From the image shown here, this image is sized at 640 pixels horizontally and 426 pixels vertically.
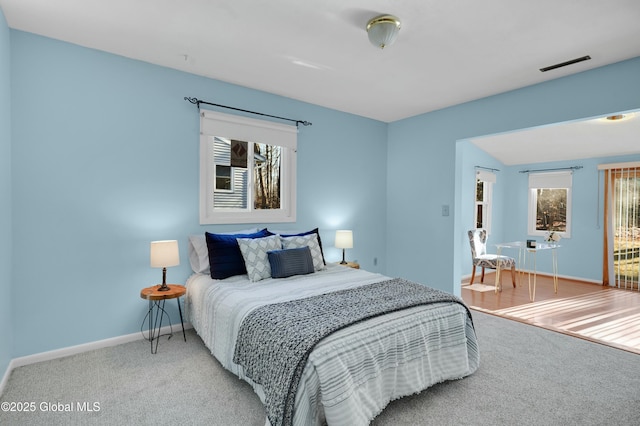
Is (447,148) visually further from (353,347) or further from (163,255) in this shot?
(163,255)

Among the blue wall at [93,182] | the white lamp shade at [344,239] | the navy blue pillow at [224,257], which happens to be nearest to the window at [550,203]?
the white lamp shade at [344,239]

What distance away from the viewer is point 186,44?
2.74 metres

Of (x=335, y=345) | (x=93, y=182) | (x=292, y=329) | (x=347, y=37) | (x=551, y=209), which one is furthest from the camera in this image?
(x=551, y=209)

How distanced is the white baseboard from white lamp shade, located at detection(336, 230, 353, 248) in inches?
84.9

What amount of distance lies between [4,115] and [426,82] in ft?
12.1

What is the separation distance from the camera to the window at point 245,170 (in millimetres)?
3449

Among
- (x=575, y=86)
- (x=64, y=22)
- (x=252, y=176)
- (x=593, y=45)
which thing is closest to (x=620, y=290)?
(x=575, y=86)

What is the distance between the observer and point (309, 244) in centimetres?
349

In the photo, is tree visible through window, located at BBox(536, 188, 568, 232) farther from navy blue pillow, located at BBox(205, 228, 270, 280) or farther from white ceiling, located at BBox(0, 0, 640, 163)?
navy blue pillow, located at BBox(205, 228, 270, 280)

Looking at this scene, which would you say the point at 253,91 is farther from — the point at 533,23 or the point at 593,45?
the point at 593,45

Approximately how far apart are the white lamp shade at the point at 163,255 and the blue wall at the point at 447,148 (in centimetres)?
330

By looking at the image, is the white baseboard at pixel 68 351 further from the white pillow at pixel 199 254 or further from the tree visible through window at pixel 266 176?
the tree visible through window at pixel 266 176

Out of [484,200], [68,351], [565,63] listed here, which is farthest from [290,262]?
[484,200]

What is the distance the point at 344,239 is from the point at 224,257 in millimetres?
1681
